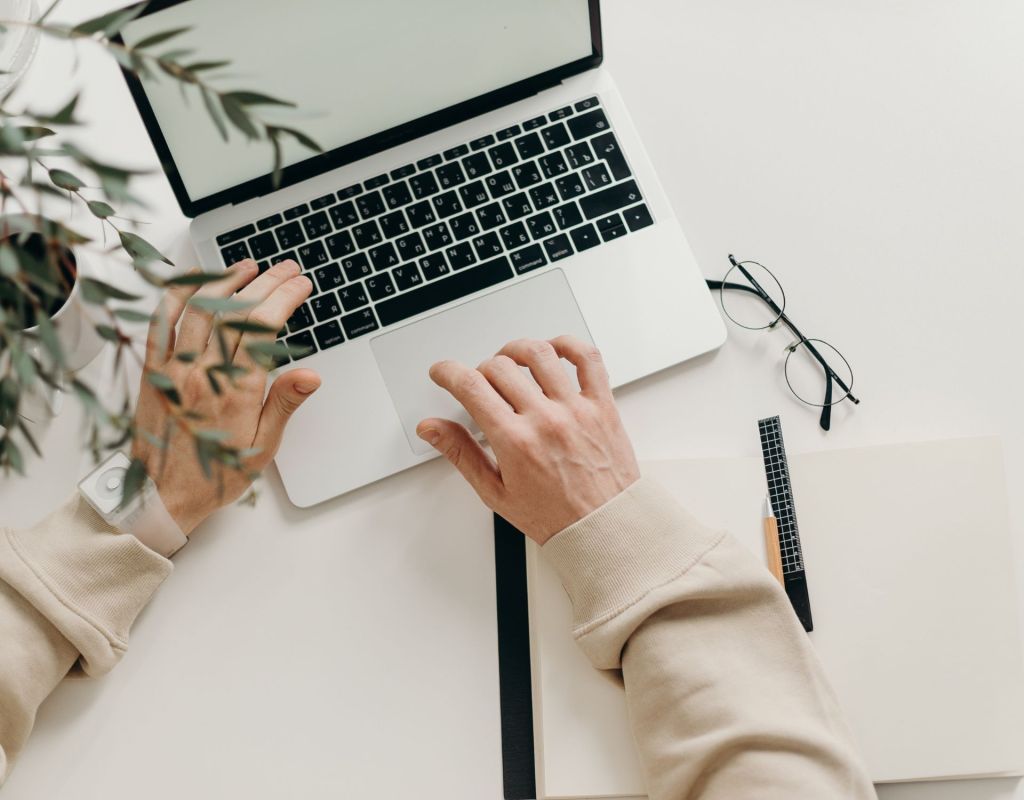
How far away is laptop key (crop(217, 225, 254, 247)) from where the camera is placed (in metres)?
0.90

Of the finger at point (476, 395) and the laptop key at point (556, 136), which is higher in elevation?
the laptop key at point (556, 136)

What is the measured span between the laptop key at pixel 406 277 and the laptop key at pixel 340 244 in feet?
0.16

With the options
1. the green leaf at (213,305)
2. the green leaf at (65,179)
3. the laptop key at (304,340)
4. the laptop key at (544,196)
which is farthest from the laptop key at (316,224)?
the green leaf at (213,305)

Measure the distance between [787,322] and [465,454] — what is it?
363mm

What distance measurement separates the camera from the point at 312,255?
0.90m

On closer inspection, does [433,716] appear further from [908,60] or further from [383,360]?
[908,60]

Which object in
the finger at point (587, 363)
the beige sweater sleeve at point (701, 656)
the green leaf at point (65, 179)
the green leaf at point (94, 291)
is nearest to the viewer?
the green leaf at point (94, 291)

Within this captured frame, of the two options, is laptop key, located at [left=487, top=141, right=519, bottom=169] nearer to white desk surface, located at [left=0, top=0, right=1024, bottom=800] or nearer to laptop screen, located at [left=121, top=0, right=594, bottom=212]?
laptop screen, located at [left=121, top=0, right=594, bottom=212]

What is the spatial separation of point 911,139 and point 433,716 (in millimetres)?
780

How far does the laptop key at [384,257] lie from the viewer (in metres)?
0.89

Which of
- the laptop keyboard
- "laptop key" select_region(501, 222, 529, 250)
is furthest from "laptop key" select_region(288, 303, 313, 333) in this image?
"laptop key" select_region(501, 222, 529, 250)

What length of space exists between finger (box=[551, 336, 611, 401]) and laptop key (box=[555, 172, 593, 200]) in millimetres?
155

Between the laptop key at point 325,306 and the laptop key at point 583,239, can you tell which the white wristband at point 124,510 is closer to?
the laptop key at point 325,306

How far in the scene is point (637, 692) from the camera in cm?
79
